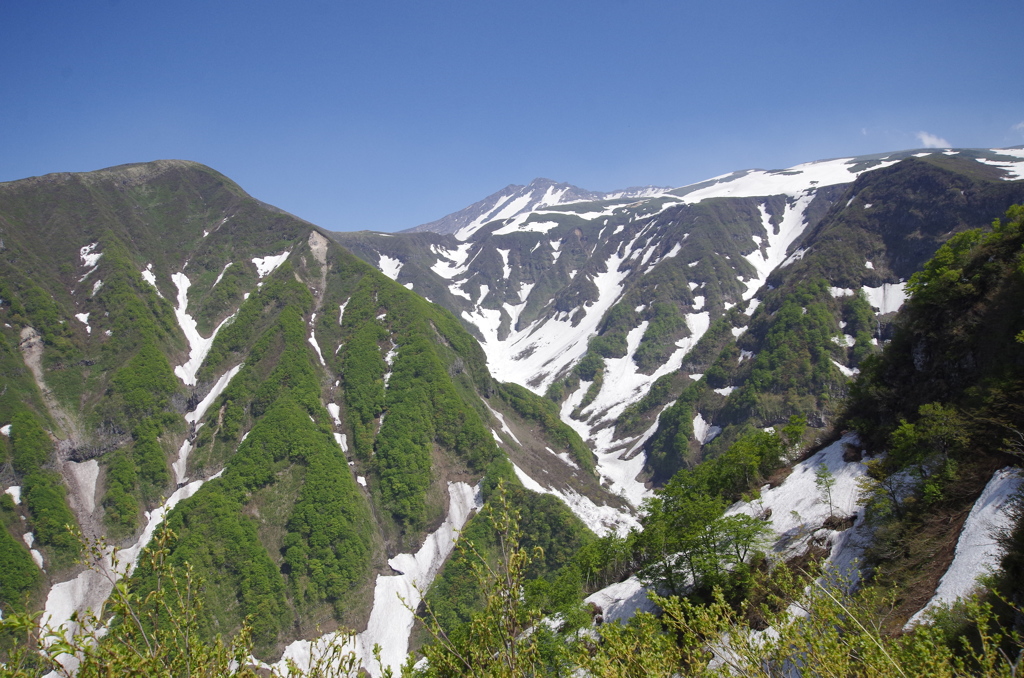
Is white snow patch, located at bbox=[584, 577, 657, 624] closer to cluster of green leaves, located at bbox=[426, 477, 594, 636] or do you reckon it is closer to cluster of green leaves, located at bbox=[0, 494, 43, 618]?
cluster of green leaves, located at bbox=[426, 477, 594, 636]

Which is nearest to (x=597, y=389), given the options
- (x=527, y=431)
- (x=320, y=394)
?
(x=527, y=431)

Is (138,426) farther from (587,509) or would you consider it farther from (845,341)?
(845,341)

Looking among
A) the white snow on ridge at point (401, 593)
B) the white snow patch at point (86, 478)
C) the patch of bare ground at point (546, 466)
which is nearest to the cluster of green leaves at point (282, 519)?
the white snow on ridge at point (401, 593)

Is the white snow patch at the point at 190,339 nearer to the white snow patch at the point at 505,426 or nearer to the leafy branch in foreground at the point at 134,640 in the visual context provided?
the white snow patch at the point at 505,426

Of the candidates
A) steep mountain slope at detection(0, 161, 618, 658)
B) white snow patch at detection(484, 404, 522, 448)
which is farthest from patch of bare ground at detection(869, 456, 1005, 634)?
white snow patch at detection(484, 404, 522, 448)

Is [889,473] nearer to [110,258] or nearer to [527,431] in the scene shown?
[527,431]

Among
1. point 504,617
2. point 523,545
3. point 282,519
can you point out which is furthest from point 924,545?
point 282,519
